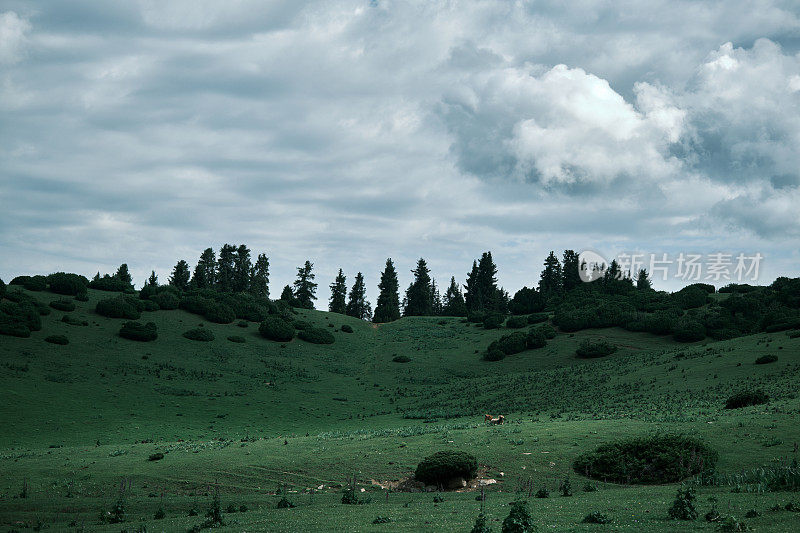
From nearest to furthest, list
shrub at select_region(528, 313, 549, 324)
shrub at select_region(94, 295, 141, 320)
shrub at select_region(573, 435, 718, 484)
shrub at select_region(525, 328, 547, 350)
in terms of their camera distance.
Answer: shrub at select_region(573, 435, 718, 484)
shrub at select_region(94, 295, 141, 320)
shrub at select_region(525, 328, 547, 350)
shrub at select_region(528, 313, 549, 324)

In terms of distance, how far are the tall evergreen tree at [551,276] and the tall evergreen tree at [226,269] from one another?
246ft

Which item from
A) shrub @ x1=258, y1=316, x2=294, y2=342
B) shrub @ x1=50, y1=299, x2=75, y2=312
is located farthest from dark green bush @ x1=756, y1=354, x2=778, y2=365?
shrub @ x1=50, y1=299, x2=75, y2=312

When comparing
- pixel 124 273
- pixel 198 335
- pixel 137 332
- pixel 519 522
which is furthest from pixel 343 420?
pixel 124 273

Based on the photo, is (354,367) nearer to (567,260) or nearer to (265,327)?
(265,327)

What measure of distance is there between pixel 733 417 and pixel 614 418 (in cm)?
858

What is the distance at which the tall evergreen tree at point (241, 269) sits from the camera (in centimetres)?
13738

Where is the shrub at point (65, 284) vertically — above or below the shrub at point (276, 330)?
above

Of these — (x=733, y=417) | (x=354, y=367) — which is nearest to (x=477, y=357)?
(x=354, y=367)

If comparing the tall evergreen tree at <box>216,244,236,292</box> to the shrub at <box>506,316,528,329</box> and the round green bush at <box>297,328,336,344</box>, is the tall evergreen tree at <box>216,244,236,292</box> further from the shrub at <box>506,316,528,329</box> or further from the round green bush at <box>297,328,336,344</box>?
the shrub at <box>506,316,528,329</box>

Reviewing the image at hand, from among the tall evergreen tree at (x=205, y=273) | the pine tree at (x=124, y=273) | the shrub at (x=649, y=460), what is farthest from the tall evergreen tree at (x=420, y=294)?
the shrub at (x=649, y=460)

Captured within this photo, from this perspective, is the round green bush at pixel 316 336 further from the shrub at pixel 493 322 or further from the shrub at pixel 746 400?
the shrub at pixel 746 400

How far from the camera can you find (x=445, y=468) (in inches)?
1171

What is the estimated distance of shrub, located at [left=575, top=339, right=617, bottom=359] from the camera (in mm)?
88250

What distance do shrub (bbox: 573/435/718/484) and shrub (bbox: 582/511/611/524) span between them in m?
12.3
